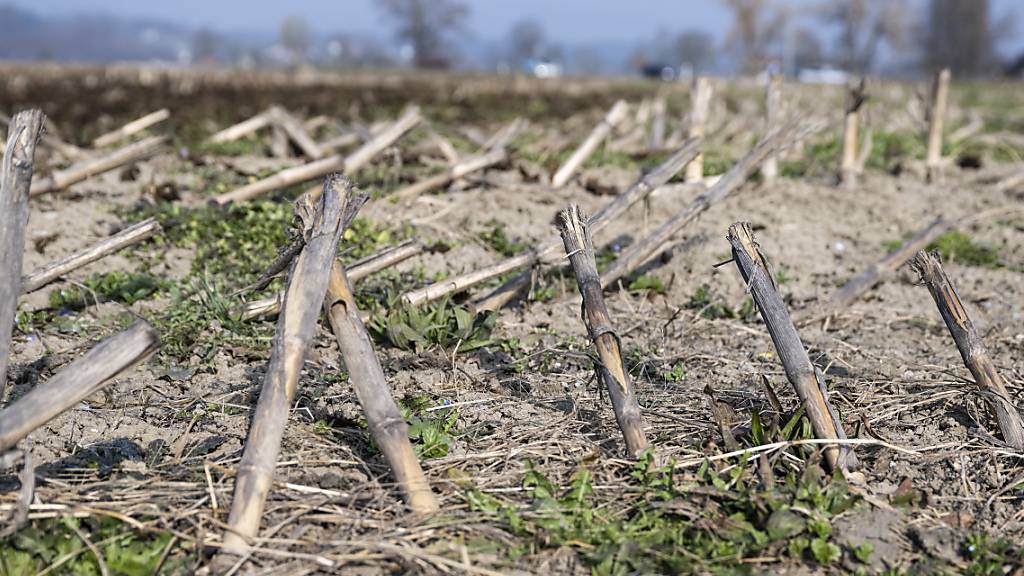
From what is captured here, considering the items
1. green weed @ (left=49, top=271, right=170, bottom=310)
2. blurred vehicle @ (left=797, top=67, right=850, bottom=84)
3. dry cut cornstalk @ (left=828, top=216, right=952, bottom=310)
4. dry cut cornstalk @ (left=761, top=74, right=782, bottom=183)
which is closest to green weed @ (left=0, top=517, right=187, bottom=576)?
green weed @ (left=49, top=271, right=170, bottom=310)

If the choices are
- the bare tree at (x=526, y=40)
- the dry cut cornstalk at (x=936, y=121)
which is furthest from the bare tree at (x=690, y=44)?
the dry cut cornstalk at (x=936, y=121)

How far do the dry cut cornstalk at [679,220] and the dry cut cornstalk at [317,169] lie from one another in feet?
7.21

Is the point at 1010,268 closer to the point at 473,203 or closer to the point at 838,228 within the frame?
the point at 838,228

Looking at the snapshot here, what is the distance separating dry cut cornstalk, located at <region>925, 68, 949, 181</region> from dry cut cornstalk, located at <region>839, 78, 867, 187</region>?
2.90 ft

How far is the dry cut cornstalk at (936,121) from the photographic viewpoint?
8.41 meters

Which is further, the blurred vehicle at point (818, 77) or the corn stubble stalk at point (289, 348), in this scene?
the blurred vehicle at point (818, 77)

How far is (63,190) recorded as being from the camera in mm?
6914

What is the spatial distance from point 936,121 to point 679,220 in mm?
4476

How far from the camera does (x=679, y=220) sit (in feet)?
17.5

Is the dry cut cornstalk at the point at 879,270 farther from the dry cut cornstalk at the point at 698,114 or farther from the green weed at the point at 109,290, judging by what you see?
the green weed at the point at 109,290

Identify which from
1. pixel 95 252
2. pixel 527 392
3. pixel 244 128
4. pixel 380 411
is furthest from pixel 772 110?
pixel 380 411

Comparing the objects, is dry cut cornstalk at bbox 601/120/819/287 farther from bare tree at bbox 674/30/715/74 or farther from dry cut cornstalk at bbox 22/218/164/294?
bare tree at bbox 674/30/715/74

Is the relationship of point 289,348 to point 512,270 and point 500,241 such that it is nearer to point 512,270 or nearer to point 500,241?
point 512,270

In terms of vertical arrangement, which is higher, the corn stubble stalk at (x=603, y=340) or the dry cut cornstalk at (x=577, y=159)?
the dry cut cornstalk at (x=577, y=159)
